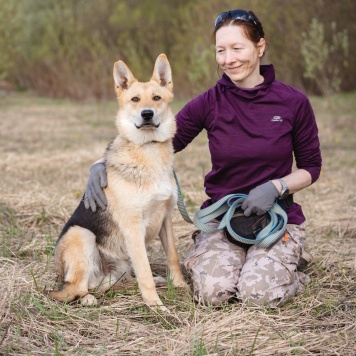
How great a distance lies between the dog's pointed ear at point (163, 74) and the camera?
3256 millimetres

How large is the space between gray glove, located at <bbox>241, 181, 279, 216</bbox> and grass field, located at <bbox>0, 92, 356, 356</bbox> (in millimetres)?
560

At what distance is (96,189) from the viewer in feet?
9.98

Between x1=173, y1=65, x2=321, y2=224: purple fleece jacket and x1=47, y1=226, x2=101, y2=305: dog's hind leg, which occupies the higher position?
x1=173, y1=65, x2=321, y2=224: purple fleece jacket

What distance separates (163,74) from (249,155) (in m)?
0.80

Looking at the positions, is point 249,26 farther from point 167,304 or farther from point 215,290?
point 167,304

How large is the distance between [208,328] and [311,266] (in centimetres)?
116

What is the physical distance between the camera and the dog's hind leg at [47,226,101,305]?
2920mm

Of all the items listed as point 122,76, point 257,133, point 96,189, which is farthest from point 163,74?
point 96,189

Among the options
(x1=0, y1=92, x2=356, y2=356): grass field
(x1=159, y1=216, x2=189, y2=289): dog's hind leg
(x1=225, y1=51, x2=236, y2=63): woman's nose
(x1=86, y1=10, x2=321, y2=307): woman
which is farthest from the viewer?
(x1=159, y1=216, x2=189, y2=289): dog's hind leg

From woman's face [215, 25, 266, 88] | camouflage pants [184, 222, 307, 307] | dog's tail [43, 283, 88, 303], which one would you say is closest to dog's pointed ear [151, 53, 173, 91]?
woman's face [215, 25, 266, 88]

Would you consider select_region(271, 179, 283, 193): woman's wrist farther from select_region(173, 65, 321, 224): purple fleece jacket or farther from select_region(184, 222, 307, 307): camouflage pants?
select_region(184, 222, 307, 307): camouflage pants

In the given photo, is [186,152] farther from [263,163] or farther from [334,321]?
[334,321]

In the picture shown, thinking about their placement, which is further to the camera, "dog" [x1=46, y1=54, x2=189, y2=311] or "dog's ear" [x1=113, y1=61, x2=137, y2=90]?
"dog's ear" [x1=113, y1=61, x2=137, y2=90]

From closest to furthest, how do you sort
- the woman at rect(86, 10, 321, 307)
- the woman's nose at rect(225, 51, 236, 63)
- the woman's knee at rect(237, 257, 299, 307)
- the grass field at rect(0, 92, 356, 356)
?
the grass field at rect(0, 92, 356, 356) < the woman's knee at rect(237, 257, 299, 307) < the woman at rect(86, 10, 321, 307) < the woman's nose at rect(225, 51, 236, 63)
